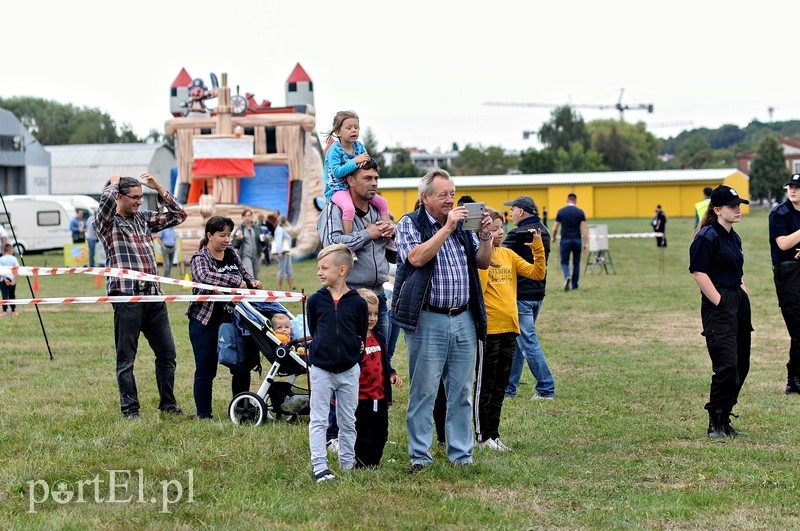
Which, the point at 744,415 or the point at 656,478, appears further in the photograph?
the point at 744,415

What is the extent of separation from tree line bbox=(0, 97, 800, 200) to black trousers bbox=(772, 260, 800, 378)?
99.0m

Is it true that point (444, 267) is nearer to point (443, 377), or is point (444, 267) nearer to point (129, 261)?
point (443, 377)

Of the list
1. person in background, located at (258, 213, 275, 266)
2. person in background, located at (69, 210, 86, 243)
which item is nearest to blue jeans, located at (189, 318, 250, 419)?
person in background, located at (258, 213, 275, 266)

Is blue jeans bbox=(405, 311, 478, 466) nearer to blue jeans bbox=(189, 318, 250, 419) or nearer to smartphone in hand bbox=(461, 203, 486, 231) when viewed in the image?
smartphone in hand bbox=(461, 203, 486, 231)

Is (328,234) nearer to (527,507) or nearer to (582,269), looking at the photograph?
(527,507)

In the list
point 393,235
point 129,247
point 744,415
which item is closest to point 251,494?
point 393,235

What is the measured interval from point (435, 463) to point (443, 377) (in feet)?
1.83

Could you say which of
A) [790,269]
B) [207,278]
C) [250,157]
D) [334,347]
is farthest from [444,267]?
[250,157]

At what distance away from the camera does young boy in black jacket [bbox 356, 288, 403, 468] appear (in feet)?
23.5

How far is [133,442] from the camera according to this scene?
801 centimetres

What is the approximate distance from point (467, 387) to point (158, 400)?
3.95 m

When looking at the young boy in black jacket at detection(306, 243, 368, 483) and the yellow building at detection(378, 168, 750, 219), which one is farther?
the yellow building at detection(378, 168, 750, 219)

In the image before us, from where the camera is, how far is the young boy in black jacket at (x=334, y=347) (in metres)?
6.80

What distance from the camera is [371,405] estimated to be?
23.5 feet
